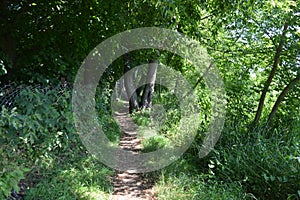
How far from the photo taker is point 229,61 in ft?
16.5

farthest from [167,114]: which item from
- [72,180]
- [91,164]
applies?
[72,180]

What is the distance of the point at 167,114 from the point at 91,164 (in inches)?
112

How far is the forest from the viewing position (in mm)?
2764

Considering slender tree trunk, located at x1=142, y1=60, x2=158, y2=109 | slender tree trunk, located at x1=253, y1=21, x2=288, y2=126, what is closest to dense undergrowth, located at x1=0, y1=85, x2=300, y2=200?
slender tree trunk, located at x1=253, y1=21, x2=288, y2=126

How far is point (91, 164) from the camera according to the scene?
11.7 ft

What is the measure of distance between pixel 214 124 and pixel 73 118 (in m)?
2.53

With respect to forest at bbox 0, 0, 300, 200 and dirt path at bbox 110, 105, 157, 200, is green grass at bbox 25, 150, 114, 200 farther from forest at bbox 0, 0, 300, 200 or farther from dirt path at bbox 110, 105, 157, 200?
dirt path at bbox 110, 105, 157, 200

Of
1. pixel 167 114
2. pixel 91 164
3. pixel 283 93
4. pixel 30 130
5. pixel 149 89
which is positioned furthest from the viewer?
pixel 149 89

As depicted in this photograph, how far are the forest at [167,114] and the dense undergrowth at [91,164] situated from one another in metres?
0.02

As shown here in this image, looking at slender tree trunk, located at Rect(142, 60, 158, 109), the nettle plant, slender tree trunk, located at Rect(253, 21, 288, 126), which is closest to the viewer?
the nettle plant

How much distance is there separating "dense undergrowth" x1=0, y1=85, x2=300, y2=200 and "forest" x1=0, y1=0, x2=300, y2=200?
0.02 meters

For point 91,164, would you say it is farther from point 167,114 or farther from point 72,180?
point 167,114

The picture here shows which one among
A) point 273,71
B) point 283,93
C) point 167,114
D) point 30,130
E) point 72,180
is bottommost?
point 72,180

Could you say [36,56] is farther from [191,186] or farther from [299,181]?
[299,181]
